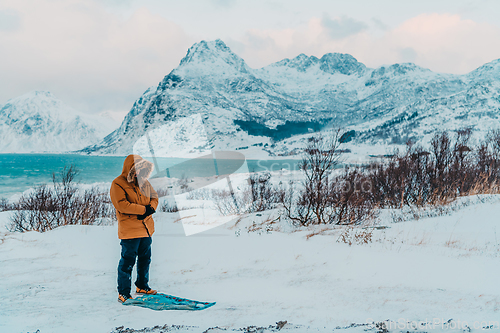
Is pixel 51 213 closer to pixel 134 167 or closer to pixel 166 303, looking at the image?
pixel 134 167

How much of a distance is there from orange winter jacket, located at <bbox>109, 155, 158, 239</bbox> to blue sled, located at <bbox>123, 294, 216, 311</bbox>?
2.78ft

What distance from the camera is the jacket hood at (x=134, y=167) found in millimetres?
3307

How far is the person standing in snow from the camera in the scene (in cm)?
325

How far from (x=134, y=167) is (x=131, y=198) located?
0.41m

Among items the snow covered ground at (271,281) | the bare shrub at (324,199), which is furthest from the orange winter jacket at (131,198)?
the bare shrub at (324,199)

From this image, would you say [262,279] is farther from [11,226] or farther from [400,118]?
[400,118]

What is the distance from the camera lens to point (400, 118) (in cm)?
17738

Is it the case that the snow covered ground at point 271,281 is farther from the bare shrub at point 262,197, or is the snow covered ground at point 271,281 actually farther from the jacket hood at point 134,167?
the bare shrub at point 262,197

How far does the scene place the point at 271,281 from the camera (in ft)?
13.3

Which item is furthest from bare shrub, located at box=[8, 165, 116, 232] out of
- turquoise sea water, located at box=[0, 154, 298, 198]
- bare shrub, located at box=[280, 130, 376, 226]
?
bare shrub, located at box=[280, 130, 376, 226]

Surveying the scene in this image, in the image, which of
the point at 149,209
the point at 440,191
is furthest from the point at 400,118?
the point at 149,209

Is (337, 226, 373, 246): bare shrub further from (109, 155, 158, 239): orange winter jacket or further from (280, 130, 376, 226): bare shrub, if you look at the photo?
(109, 155, 158, 239): orange winter jacket

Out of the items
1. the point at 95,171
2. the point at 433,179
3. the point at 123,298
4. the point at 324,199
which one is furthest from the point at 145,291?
the point at 95,171

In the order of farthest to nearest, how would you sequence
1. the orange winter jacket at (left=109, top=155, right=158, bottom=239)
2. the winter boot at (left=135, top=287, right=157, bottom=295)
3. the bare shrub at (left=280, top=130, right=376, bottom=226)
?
the bare shrub at (left=280, top=130, right=376, bottom=226)
the winter boot at (left=135, top=287, right=157, bottom=295)
the orange winter jacket at (left=109, top=155, right=158, bottom=239)
